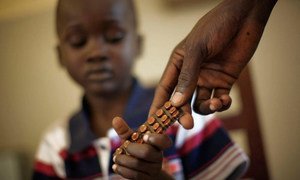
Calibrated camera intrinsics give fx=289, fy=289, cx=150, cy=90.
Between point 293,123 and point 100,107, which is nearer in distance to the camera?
point 293,123

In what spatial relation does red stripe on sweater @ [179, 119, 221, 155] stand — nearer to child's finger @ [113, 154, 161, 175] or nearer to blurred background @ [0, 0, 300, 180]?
blurred background @ [0, 0, 300, 180]

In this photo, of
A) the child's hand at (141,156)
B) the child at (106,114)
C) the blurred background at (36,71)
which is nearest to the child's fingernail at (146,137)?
the child's hand at (141,156)

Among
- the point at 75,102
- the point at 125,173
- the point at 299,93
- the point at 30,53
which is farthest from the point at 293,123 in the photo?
the point at 30,53

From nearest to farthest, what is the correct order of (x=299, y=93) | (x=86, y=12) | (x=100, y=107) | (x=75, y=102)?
(x=299, y=93) < (x=86, y=12) < (x=100, y=107) < (x=75, y=102)

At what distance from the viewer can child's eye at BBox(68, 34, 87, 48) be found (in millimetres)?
454

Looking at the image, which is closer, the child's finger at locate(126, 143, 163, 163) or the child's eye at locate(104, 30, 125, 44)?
the child's finger at locate(126, 143, 163, 163)

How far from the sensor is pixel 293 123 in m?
0.27

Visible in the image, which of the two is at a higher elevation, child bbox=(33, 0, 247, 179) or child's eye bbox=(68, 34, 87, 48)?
child's eye bbox=(68, 34, 87, 48)

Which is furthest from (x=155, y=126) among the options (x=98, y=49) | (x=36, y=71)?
(x=36, y=71)

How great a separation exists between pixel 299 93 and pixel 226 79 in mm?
64

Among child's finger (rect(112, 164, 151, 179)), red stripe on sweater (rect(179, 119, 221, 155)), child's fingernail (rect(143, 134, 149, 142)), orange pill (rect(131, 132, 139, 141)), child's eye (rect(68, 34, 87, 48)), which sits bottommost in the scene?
red stripe on sweater (rect(179, 119, 221, 155))

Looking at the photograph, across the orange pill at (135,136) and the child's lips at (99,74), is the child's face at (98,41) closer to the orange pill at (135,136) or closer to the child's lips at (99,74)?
the child's lips at (99,74)

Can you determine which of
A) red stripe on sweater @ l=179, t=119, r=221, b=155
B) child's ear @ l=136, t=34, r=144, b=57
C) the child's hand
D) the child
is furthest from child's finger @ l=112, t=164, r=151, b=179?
child's ear @ l=136, t=34, r=144, b=57

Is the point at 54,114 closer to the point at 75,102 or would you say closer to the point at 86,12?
the point at 75,102
